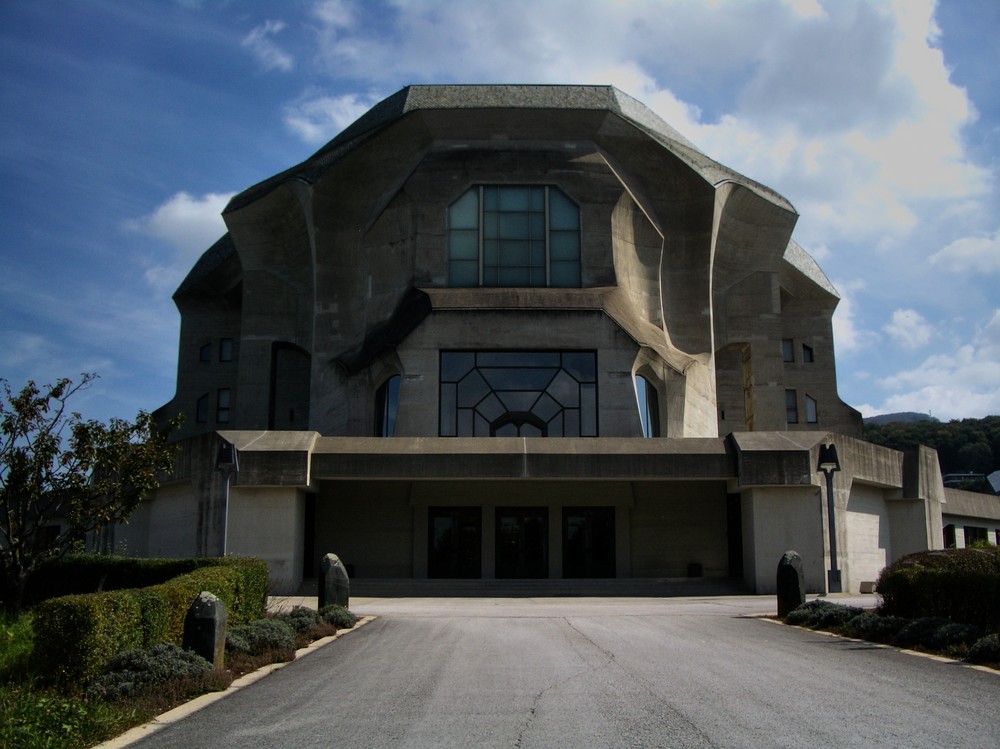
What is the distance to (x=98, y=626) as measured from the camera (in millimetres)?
10328

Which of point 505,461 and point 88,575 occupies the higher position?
point 505,461

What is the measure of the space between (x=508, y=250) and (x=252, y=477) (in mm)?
13741

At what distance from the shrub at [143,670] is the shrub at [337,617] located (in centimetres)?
631

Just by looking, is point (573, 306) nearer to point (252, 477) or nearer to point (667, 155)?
point (667, 155)

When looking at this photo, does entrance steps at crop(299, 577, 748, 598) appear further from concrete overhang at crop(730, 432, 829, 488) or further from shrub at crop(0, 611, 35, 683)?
shrub at crop(0, 611, 35, 683)

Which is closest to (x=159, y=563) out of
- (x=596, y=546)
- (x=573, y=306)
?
(x=596, y=546)

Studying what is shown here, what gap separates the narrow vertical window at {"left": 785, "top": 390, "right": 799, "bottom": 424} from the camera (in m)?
49.6

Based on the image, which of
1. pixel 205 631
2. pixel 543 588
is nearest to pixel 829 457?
pixel 543 588

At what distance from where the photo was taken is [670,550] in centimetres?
3212

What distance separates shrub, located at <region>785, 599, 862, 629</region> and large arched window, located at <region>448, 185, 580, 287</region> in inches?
795

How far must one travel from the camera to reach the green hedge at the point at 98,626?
1027 centimetres

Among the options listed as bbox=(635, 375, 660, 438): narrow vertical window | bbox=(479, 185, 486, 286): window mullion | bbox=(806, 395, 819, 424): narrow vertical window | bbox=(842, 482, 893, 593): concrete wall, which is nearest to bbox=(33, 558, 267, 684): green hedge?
bbox=(842, 482, 893, 593): concrete wall

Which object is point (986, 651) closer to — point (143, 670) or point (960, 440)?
point (143, 670)

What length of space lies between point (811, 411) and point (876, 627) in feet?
120
